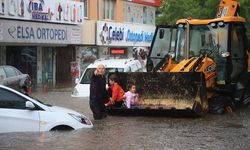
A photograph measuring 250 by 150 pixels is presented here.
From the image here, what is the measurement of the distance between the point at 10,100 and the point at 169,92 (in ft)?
20.4

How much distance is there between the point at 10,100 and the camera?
10469mm

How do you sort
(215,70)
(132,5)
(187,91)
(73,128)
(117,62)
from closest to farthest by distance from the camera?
1. (73,128)
2. (187,91)
3. (215,70)
4. (117,62)
5. (132,5)

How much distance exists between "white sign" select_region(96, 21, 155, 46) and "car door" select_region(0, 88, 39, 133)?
2806 cm

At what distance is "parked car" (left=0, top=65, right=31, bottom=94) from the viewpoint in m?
21.9

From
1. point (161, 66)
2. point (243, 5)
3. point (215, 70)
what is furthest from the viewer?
point (243, 5)

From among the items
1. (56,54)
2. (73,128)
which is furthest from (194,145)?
(56,54)

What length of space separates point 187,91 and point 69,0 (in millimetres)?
21059

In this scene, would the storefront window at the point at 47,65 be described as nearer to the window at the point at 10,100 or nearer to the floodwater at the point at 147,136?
the floodwater at the point at 147,136

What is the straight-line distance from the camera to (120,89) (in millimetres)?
15688

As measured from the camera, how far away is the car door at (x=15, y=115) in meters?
10.3

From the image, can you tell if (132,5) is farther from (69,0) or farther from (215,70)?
(215,70)

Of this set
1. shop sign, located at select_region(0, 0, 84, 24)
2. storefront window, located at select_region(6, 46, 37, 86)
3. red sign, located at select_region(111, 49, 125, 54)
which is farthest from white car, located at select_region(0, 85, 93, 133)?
red sign, located at select_region(111, 49, 125, 54)

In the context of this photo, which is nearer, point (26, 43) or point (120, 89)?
point (120, 89)

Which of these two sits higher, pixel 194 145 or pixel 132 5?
pixel 132 5
